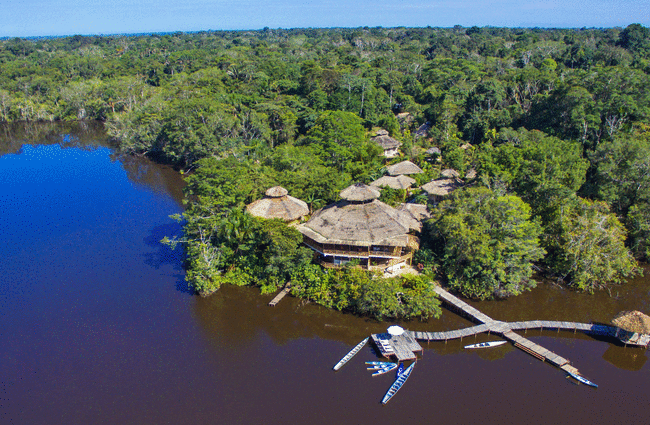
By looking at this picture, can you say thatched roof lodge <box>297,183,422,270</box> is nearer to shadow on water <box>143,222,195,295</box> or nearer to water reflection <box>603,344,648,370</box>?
shadow on water <box>143,222,195,295</box>

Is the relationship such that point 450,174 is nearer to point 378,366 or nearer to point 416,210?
point 416,210

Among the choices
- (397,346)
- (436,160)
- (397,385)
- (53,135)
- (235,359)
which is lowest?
(235,359)

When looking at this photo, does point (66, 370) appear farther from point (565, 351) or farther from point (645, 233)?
point (645, 233)

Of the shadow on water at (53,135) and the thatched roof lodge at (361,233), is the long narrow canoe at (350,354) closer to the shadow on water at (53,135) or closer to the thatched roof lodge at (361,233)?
the thatched roof lodge at (361,233)

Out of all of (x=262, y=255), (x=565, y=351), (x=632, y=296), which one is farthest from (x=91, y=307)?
(x=632, y=296)

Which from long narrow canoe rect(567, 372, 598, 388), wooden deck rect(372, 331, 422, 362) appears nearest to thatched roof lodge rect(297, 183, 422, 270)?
wooden deck rect(372, 331, 422, 362)

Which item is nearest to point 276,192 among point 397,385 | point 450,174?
point 397,385
